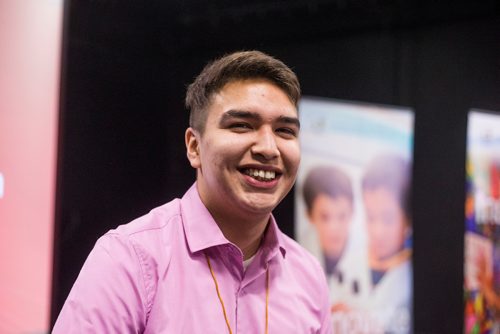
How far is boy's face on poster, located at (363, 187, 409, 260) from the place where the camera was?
3045 millimetres

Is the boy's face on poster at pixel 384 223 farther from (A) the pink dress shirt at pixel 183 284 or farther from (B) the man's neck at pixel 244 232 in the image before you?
(B) the man's neck at pixel 244 232

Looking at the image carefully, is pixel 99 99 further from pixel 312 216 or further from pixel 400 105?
pixel 400 105

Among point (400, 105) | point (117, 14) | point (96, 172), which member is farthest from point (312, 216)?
point (117, 14)

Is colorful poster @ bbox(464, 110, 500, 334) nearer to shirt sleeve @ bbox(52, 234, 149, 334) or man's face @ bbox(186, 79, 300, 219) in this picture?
man's face @ bbox(186, 79, 300, 219)

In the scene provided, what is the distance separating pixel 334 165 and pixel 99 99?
1291mm

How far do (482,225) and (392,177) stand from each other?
0.56 meters

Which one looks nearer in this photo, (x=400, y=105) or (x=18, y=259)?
(x=18, y=259)

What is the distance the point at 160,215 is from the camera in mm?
1459

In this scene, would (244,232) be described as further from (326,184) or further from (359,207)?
(359,207)

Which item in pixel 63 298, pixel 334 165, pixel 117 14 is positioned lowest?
pixel 63 298

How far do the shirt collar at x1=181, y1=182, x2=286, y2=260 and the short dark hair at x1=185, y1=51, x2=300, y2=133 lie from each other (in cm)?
18

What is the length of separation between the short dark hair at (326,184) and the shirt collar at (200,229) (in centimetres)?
131

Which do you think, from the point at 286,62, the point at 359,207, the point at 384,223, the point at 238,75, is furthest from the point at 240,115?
the point at 384,223

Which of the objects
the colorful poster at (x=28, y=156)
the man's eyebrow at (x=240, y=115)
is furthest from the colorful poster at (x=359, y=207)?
the man's eyebrow at (x=240, y=115)
